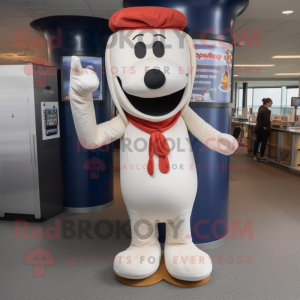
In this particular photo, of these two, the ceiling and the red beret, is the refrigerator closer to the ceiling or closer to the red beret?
the ceiling

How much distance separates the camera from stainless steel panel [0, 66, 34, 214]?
3500 mm

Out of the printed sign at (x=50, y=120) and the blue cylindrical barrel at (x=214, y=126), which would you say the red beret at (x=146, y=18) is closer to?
the blue cylindrical barrel at (x=214, y=126)

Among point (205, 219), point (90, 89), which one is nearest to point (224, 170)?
point (205, 219)

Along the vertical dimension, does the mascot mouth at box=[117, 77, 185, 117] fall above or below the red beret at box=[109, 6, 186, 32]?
below

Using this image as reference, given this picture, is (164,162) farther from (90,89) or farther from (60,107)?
(60,107)

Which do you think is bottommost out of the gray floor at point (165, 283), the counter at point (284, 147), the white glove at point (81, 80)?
the gray floor at point (165, 283)

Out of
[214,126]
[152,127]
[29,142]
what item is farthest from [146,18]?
[29,142]

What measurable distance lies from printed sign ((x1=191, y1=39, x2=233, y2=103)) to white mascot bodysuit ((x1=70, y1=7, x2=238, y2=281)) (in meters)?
0.45

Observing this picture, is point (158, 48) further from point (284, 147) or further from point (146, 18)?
point (284, 147)

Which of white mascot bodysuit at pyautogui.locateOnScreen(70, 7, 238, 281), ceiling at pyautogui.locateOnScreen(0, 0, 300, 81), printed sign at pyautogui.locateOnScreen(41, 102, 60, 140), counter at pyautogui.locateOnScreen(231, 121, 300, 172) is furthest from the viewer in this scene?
counter at pyautogui.locateOnScreen(231, 121, 300, 172)

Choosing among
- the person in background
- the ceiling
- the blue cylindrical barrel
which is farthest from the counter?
the blue cylindrical barrel

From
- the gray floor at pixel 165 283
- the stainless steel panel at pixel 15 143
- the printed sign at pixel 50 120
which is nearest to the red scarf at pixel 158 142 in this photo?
the gray floor at pixel 165 283

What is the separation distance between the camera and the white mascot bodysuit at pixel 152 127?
1992 mm

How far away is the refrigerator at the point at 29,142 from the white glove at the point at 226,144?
218 cm
